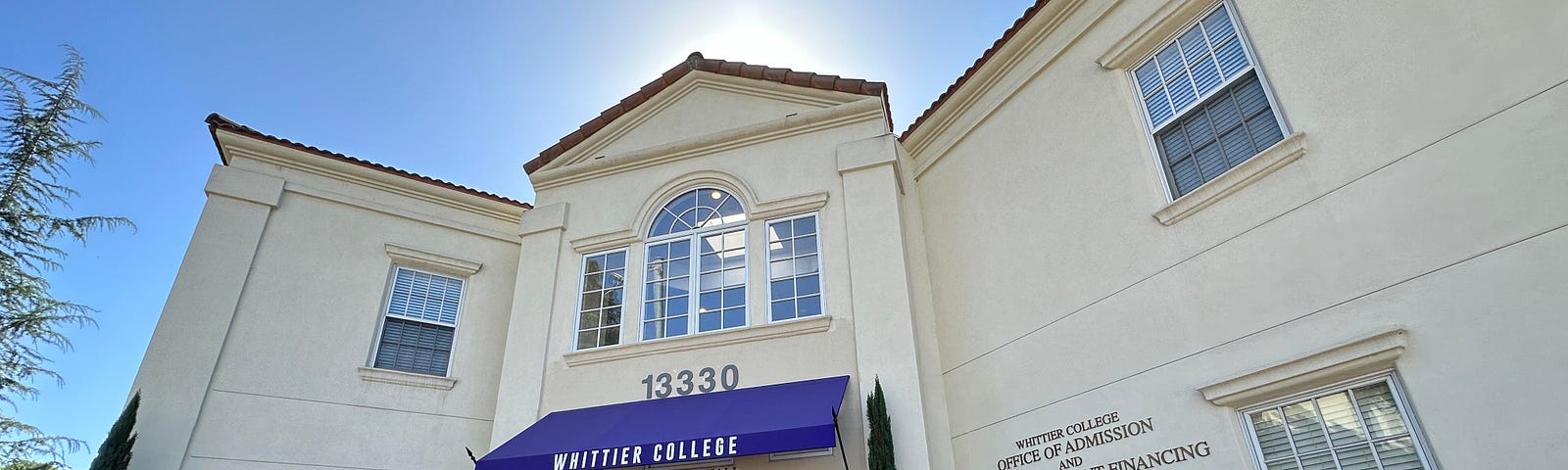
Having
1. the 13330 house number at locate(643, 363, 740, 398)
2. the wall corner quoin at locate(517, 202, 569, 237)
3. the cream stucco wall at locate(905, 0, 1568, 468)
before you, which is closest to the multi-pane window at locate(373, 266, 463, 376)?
the wall corner quoin at locate(517, 202, 569, 237)

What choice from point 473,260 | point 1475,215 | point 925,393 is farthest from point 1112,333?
point 473,260

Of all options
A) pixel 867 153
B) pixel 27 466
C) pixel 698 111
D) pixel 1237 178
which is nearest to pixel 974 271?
pixel 867 153

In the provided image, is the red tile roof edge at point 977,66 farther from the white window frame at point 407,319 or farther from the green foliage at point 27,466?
the green foliage at point 27,466

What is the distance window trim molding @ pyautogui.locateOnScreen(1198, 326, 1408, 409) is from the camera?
5.51 m

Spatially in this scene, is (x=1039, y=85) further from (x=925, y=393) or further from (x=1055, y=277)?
(x=925, y=393)

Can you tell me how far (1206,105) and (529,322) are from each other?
8607 millimetres

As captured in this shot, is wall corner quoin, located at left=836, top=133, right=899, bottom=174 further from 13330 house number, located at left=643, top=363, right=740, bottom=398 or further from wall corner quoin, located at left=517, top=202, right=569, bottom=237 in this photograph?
wall corner quoin, located at left=517, top=202, right=569, bottom=237

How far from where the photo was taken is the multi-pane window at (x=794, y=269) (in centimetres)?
956

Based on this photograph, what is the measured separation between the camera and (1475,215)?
530 cm

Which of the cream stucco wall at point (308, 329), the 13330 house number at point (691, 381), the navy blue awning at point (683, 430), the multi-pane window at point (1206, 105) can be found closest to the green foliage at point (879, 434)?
the navy blue awning at point (683, 430)

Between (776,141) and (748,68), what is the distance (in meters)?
1.45

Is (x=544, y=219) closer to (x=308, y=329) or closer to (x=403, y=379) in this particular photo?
(x=403, y=379)

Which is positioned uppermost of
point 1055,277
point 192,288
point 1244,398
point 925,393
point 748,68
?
point 748,68

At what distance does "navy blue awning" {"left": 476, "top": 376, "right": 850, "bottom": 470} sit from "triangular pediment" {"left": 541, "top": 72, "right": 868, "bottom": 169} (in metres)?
4.13
